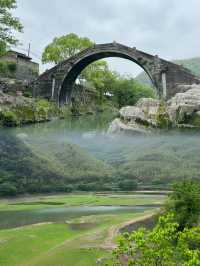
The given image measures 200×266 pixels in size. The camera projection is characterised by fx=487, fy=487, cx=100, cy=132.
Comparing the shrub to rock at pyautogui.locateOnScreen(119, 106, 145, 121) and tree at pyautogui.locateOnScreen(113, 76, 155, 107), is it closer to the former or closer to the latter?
rock at pyautogui.locateOnScreen(119, 106, 145, 121)

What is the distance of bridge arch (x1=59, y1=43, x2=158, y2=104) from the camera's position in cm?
4856

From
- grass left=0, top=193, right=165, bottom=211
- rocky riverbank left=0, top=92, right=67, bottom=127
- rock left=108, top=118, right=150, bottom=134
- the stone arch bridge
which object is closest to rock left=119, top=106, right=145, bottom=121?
rock left=108, top=118, right=150, bottom=134

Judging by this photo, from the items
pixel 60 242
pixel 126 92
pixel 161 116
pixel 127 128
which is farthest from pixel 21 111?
pixel 126 92

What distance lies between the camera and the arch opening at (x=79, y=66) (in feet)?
163

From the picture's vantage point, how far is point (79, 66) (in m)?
53.6

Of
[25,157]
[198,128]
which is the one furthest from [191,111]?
[25,157]

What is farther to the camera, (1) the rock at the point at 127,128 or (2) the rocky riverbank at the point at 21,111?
(2) the rocky riverbank at the point at 21,111

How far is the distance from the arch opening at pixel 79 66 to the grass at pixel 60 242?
1180 inches

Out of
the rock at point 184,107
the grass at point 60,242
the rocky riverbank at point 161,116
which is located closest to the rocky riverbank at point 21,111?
the rocky riverbank at point 161,116

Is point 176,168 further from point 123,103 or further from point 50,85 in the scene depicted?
point 123,103

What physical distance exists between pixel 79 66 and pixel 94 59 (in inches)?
77.1

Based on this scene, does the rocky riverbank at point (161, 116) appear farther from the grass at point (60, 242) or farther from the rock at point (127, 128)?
the grass at point (60, 242)

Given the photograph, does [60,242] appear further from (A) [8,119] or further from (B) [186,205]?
(A) [8,119]

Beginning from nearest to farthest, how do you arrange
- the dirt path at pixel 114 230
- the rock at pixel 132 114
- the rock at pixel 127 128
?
the dirt path at pixel 114 230, the rock at pixel 127 128, the rock at pixel 132 114
